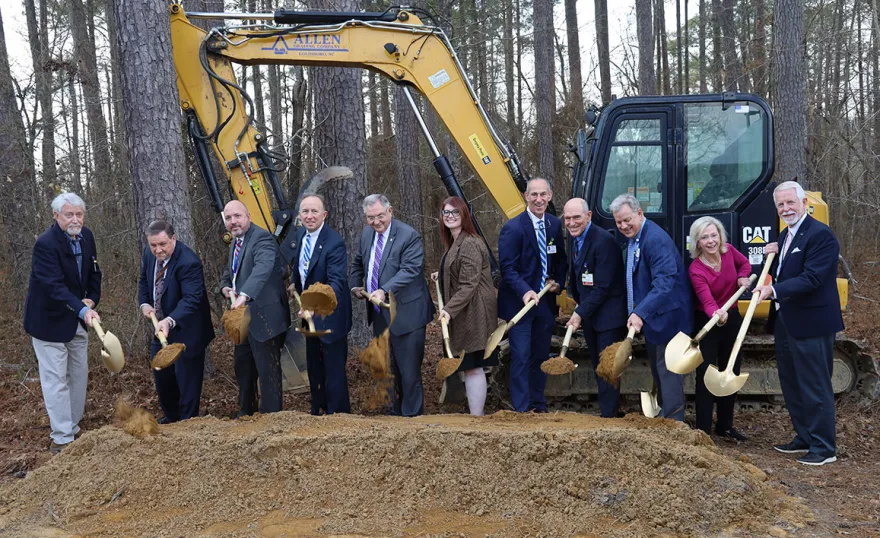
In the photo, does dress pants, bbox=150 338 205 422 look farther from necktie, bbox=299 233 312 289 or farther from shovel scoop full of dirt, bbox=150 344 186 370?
necktie, bbox=299 233 312 289

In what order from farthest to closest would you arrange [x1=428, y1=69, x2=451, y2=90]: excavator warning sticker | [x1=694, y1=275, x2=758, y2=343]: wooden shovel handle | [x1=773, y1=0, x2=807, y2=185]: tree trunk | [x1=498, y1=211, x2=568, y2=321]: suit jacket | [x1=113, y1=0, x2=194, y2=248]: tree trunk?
[x1=773, y1=0, x2=807, y2=185]: tree trunk
[x1=113, y1=0, x2=194, y2=248]: tree trunk
[x1=428, y1=69, x2=451, y2=90]: excavator warning sticker
[x1=498, y1=211, x2=568, y2=321]: suit jacket
[x1=694, y1=275, x2=758, y2=343]: wooden shovel handle

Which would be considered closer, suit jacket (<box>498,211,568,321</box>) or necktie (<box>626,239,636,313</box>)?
necktie (<box>626,239,636,313</box>)

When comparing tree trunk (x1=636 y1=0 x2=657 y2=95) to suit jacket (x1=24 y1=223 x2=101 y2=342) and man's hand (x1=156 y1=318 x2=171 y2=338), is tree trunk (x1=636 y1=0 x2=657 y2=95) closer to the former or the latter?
man's hand (x1=156 y1=318 x2=171 y2=338)

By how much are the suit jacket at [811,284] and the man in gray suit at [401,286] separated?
2541 millimetres

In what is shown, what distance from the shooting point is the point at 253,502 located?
430 cm

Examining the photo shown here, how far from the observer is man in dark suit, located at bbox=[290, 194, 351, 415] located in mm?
5891

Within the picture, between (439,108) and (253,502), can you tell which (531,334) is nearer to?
(439,108)

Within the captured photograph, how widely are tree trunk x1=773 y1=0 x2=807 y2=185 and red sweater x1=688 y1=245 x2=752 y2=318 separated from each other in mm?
5512

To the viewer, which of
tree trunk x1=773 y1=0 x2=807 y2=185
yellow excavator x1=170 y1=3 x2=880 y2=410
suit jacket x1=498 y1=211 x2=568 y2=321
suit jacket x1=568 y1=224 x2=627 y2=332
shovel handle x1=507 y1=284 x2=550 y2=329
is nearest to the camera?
suit jacket x1=568 y1=224 x2=627 y2=332

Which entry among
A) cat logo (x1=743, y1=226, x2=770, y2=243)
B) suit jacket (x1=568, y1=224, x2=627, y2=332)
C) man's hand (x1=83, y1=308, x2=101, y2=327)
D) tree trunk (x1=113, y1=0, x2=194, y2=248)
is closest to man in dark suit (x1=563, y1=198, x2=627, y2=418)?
suit jacket (x1=568, y1=224, x2=627, y2=332)

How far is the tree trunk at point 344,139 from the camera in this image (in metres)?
8.44

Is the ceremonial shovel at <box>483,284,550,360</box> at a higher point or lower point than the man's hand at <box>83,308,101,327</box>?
lower

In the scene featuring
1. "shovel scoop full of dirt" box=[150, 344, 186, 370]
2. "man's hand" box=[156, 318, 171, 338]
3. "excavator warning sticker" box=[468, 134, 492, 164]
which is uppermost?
"excavator warning sticker" box=[468, 134, 492, 164]

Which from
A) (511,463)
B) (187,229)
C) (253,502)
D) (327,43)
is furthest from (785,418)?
(187,229)
